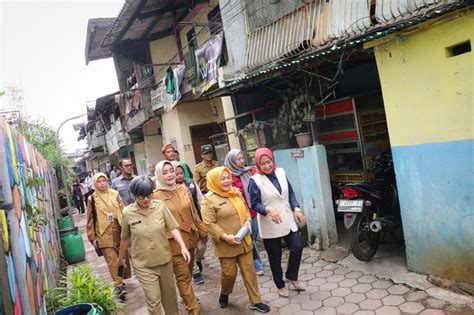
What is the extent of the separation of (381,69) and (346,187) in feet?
4.93

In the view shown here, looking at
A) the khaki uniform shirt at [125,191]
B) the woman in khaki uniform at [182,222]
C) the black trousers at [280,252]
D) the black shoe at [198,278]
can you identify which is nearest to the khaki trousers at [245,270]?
the black trousers at [280,252]

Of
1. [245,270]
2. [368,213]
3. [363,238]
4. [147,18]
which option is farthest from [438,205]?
[147,18]

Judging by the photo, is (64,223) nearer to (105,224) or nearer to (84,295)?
(105,224)

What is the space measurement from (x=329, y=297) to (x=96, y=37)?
46.2ft

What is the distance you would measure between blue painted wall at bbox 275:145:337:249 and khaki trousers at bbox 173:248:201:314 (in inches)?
93.5

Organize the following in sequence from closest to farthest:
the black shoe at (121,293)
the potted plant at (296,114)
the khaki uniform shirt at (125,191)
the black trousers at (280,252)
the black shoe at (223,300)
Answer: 1. the black trousers at (280,252)
2. the black shoe at (223,300)
3. the black shoe at (121,293)
4. the potted plant at (296,114)
5. the khaki uniform shirt at (125,191)

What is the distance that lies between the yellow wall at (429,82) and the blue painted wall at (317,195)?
1379mm

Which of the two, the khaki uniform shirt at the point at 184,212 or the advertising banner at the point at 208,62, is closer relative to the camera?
the khaki uniform shirt at the point at 184,212

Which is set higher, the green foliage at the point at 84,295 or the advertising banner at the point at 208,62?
the advertising banner at the point at 208,62

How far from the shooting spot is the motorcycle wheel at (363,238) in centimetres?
457

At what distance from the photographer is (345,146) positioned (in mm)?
6625

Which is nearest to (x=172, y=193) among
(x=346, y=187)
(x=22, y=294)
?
(x=22, y=294)

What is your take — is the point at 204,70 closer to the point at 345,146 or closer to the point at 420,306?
the point at 345,146

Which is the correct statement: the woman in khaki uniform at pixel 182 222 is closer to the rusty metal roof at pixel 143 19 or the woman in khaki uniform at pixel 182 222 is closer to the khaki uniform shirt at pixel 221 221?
the khaki uniform shirt at pixel 221 221
